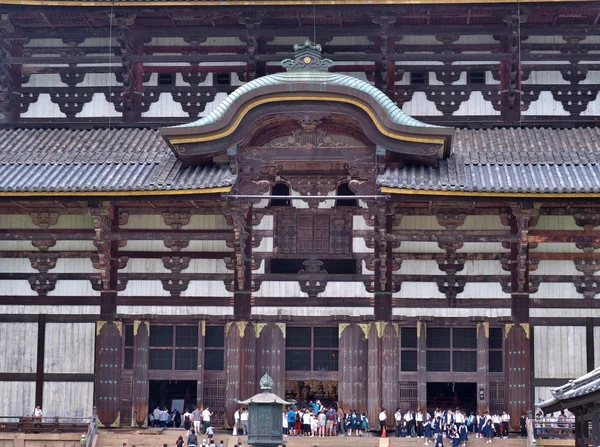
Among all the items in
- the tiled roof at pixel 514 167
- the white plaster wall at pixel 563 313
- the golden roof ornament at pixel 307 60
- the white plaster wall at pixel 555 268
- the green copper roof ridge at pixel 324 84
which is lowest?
the white plaster wall at pixel 563 313

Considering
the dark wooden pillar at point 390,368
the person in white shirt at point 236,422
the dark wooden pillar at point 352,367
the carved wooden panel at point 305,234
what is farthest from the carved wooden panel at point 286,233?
the person in white shirt at point 236,422

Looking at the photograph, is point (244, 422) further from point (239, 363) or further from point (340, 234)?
point (340, 234)

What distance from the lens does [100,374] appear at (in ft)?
126

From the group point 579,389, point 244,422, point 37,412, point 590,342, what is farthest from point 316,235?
point 579,389

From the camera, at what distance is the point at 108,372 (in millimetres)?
38344

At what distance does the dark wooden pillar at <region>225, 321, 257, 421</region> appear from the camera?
1491 inches

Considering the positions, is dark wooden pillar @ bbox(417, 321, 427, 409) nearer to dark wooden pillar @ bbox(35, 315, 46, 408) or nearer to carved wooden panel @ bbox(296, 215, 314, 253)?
carved wooden panel @ bbox(296, 215, 314, 253)

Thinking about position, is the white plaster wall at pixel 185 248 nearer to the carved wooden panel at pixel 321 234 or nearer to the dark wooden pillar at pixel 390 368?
the carved wooden panel at pixel 321 234

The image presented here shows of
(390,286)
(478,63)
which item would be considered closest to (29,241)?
(390,286)

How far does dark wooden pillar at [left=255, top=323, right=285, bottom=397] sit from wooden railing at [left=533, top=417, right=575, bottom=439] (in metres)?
7.41

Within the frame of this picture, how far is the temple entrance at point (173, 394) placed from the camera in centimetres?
4069

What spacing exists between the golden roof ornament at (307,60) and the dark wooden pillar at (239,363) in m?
7.59

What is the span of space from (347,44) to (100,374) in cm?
1291

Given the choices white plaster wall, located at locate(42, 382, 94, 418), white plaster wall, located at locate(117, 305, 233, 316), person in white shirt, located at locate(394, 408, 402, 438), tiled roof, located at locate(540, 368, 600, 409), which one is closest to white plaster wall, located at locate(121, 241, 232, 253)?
white plaster wall, located at locate(117, 305, 233, 316)
